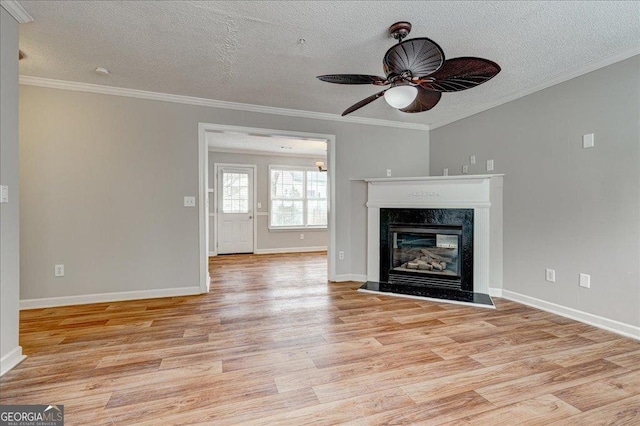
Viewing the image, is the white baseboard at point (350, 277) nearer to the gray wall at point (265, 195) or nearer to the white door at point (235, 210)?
the gray wall at point (265, 195)

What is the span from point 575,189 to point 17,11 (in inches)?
186

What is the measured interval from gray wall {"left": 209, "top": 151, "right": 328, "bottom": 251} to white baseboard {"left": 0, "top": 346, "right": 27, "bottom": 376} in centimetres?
482

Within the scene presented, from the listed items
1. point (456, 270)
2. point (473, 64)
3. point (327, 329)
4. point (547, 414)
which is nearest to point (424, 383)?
point (547, 414)

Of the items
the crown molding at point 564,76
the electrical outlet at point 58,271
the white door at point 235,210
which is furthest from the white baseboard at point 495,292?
the white door at point 235,210

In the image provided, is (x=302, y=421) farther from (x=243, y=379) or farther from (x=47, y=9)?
(x=47, y=9)

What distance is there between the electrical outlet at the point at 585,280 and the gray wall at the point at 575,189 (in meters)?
0.04

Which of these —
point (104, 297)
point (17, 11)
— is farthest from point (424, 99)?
point (104, 297)

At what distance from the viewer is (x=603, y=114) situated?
2650mm

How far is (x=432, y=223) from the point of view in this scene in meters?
3.83

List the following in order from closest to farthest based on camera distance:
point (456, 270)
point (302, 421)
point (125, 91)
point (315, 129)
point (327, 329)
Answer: point (302, 421) < point (327, 329) < point (125, 91) < point (456, 270) < point (315, 129)

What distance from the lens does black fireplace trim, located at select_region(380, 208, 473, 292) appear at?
3.66 metres

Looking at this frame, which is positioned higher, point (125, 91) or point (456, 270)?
point (125, 91)

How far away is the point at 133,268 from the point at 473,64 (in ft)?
12.8

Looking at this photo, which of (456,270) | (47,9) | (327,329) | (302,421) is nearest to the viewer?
(302,421)
